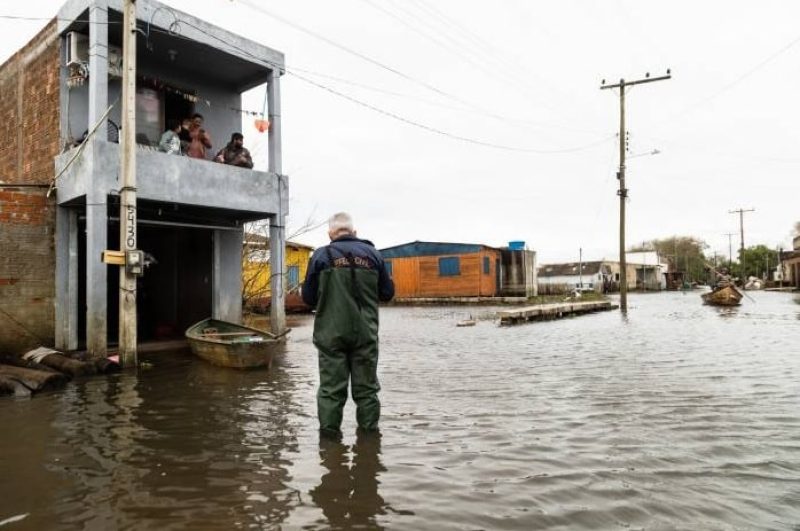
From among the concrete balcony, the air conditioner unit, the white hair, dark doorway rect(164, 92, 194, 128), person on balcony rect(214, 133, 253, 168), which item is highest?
the air conditioner unit

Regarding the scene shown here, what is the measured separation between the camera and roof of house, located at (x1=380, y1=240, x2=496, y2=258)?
3469cm

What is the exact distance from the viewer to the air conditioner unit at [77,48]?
10.2 meters

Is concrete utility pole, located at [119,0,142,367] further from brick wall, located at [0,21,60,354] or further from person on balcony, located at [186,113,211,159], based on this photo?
person on balcony, located at [186,113,211,159]

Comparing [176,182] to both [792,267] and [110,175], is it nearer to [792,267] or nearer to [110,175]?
[110,175]

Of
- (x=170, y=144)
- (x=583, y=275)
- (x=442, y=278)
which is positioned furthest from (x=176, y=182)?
(x=583, y=275)

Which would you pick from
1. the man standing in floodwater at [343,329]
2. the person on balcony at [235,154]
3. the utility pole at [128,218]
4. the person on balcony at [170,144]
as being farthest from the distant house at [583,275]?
the man standing in floodwater at [343,329]

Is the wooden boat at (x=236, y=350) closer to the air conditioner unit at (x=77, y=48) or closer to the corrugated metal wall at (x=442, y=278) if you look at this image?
the air conditioner unit at (x=77, y=48)

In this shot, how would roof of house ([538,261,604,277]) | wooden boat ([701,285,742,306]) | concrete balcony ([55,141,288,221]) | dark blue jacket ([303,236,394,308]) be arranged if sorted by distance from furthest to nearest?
roof of house ([538,261,604,277]) < wooden boat ([701,285,742,306]) < concrete balcony ([55,141,288,221]) < dark blue jacket ([303,236,394,308])

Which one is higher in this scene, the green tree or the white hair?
the green tree

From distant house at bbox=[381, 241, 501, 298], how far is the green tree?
62.9 metres

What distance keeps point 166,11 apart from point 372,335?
909 centimetres

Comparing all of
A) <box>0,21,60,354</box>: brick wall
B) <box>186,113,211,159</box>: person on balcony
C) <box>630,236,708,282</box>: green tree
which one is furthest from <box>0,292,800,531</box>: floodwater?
<box>630,236,708,282</box>: green tree

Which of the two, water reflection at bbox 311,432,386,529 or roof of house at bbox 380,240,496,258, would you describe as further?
roof of house at bbox 380,240,496,258

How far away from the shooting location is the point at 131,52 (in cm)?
926
